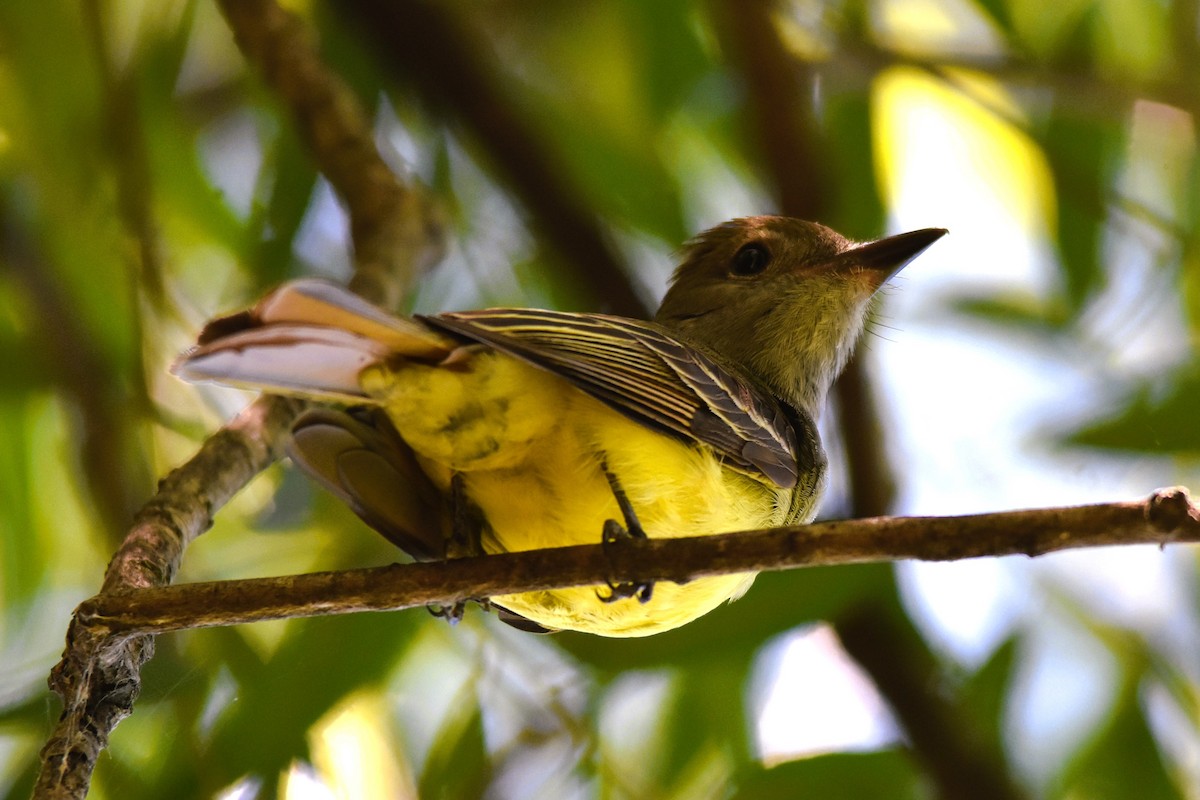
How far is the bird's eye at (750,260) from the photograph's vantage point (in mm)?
3229

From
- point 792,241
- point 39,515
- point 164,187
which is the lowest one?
point 39,515

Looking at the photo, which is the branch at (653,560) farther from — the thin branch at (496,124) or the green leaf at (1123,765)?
the thin branch at (496,124)

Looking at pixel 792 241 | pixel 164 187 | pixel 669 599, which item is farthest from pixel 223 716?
pixel 792 241

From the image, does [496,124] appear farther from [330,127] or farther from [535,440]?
[535,440]

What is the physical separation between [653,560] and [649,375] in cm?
53

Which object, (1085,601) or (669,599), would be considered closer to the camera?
(669,599)

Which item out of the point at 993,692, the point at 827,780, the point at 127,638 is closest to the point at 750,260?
the point at 993,692

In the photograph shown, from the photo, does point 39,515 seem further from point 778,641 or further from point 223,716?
point 778,641

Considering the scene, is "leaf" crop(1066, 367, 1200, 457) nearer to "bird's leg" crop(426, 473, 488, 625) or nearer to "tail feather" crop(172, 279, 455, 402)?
"bird's leg" crop(426, 473, 488, 625)

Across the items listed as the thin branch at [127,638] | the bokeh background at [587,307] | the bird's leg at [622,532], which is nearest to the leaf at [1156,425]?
the bokeh background at [587,307]

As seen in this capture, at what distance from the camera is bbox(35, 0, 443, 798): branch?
1630 millimetres

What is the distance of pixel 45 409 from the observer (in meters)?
3.07

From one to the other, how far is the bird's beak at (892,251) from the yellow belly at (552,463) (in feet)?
2.86

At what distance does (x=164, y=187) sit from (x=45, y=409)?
2.00 ft
